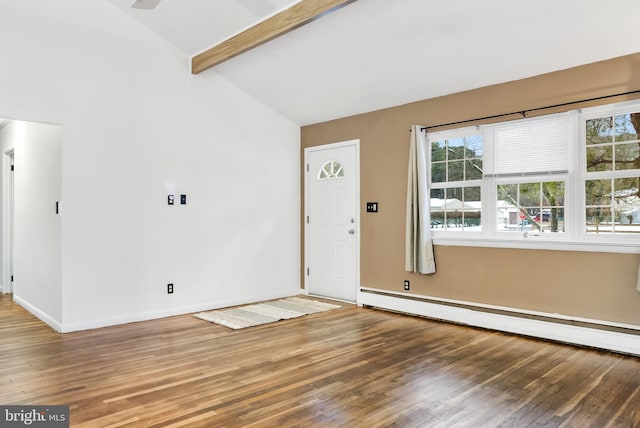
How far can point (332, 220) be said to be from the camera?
243 inches

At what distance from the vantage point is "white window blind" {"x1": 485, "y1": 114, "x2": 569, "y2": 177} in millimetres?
4129

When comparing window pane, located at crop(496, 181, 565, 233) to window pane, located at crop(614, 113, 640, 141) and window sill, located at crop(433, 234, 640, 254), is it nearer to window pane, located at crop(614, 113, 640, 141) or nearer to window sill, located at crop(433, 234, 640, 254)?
window sill, located at crop(433, 234, 640, 254)

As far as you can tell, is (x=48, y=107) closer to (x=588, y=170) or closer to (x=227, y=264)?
(x=227, y=264)

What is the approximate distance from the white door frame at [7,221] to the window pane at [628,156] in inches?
288

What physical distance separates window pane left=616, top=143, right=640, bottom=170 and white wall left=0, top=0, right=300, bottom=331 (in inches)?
159

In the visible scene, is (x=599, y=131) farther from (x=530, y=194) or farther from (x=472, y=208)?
(x=472, y=208)

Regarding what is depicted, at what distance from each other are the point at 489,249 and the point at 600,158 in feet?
4.33

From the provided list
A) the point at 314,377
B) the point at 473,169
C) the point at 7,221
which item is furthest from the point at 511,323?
the point at 7,221

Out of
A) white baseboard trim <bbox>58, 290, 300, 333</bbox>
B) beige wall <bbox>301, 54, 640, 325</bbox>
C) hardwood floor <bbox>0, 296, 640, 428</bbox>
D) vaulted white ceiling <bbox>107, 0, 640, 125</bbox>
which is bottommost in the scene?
hardwood floor <bbox>0, 296, 640, 428</bbox>

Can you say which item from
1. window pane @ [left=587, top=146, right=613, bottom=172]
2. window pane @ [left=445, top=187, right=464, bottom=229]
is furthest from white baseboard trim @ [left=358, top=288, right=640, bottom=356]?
window pane @ [left=587, top=146, right=613, bottom=172]

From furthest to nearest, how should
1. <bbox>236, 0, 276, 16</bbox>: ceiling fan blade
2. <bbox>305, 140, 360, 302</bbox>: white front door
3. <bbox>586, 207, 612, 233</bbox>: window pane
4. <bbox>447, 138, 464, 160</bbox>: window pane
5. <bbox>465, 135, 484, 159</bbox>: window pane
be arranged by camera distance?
<bbox>305, 140, 360, 302</bbox>: white front door
<bbox>447, 138, 464, 160</bbox>: window pane
<bbox>465, 135, 484, 159</bbox>: window pane
<bbox>586, 207, 612, 233</bbox>: window pane
<bbox>236, 0, 276, 16</bbox>: ceiling fan blade

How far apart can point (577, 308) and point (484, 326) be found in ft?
3.01

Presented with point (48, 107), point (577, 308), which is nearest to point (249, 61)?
point (48, 107)

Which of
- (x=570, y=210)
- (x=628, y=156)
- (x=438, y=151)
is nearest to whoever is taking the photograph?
(x=628, y=156)
